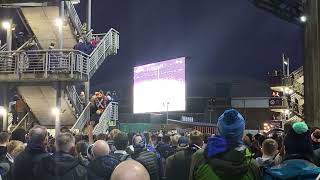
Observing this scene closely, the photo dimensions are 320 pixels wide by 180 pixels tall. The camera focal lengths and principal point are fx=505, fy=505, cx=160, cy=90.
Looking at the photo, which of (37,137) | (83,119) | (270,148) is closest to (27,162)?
(37,137)

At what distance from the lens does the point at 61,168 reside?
5777 mm

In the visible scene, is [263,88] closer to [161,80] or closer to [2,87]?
[161,80]

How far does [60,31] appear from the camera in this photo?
24375mm

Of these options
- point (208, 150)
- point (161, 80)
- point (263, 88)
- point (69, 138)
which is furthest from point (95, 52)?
point (263, 88)

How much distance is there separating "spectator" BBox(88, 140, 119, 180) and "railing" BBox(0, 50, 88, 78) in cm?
1734

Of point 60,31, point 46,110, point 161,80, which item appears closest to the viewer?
point 60,31

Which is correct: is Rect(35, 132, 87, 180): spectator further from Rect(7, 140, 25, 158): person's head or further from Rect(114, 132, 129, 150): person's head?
Rect(7, 140, 25, 158): person's head

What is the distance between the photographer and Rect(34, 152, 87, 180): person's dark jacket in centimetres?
579

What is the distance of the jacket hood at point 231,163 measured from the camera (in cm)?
405

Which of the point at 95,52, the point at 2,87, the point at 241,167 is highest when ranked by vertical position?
the point at 95,52

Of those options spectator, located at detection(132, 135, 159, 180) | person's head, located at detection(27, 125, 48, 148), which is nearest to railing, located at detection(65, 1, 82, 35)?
spectator, located at detection(132, 135, 159, 180)

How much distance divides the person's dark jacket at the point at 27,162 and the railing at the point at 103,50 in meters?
18.8

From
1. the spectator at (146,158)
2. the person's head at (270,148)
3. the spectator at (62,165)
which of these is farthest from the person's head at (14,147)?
the person's head at (270,148)

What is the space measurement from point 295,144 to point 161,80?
2394 cm
